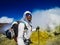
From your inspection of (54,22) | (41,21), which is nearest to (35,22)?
(41,21)

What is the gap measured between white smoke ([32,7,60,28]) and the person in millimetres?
65

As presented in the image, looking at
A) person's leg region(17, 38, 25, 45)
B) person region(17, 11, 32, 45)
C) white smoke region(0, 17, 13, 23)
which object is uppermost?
white smoke region(0, 17, 13, 23)

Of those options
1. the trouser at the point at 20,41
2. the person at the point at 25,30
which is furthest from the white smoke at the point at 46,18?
the trouser at the point at 20,41

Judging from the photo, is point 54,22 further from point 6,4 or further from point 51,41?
point 6,4

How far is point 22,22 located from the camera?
2.62m

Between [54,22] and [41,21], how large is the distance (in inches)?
6.6

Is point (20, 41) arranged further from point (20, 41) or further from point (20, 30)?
point (20, 30)

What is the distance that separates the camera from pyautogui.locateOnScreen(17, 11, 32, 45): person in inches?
102

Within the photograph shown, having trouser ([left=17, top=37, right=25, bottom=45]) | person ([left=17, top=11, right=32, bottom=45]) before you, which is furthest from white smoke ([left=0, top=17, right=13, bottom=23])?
trouser ([left=17, top=37, right=25, bottom=45])

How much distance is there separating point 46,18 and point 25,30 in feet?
1.04

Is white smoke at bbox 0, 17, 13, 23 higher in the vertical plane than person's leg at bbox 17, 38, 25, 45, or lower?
higher

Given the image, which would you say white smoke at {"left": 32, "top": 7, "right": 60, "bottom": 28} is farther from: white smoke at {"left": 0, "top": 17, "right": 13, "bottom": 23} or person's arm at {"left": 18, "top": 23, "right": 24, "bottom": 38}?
white smoke at {"left": 0, "top": 17, "right": 13, "bottom": 23}

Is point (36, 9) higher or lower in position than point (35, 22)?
higher

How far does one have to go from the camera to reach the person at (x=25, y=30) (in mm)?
2592
